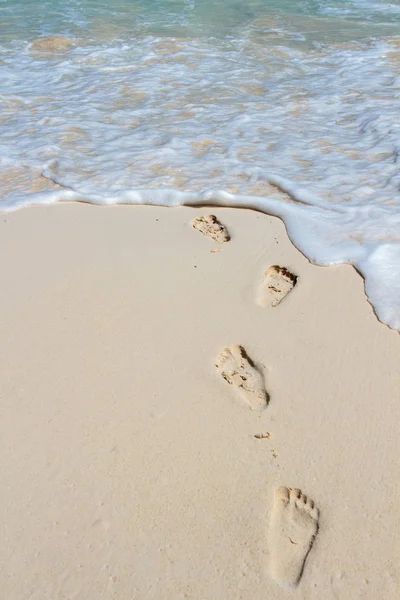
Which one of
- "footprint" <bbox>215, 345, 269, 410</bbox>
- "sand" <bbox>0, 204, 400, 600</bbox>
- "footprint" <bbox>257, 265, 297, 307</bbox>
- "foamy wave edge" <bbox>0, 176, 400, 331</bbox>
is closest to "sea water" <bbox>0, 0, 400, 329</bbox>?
"foamy wave edge" <bbox>0, 176, 400, 331</bbox>

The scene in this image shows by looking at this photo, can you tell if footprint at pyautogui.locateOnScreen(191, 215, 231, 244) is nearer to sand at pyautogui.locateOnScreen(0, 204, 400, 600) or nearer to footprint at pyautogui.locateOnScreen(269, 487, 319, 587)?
sand at pyautogui.locateOnScreen(0, 204, 400, 600)

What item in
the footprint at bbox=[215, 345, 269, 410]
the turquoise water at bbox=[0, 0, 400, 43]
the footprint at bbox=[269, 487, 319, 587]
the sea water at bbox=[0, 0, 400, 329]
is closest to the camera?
the footprint at bbox=[269, 487, 319, 587]

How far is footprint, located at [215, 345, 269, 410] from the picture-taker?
2.06m

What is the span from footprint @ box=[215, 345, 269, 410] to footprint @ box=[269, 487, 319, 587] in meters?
0.36

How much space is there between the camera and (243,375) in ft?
7.06

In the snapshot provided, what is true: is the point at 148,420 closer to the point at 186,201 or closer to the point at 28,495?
the point at 28,495

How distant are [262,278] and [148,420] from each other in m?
0.90

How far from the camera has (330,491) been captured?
175 centimetres

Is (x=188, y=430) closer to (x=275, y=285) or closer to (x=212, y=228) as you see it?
(x=275, y=285)

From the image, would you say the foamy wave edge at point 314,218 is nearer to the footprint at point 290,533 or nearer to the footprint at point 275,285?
the footprint at point 275,285

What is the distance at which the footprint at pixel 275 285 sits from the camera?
98.3 inches

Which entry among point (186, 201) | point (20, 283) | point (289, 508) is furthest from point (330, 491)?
point (186, 201)

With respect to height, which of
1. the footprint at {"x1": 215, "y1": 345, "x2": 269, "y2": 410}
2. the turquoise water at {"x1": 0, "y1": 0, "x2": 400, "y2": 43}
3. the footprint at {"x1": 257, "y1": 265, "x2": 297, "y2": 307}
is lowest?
the turquoise water at {"x1": 0, "y1": 0, "x2": 400, "y2": 43}

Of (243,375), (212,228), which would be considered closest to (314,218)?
(212,228)
